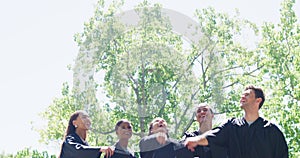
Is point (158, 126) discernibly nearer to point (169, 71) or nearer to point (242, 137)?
point (242, 137)

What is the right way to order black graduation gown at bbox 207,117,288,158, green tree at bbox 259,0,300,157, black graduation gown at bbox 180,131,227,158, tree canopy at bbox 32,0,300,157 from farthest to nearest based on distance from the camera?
green tree at bbox 259,0,300,157 → tree canopy at bbox 32,0,300,157 → black graduation gown at bbox 180,131,227,158 → black graduation gown at bbox 207,117,288,158

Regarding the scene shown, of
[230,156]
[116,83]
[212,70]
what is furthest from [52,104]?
[230,156]

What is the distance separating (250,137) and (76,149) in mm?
2582

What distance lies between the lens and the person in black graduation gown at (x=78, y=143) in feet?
26.3

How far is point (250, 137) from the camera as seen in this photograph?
266 inches

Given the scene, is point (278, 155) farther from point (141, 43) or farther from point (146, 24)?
point (146, 24)

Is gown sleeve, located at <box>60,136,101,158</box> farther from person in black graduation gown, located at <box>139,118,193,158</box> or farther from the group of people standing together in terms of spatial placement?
the group of people standing together

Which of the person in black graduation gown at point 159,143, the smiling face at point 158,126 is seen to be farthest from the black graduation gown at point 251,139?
the smiling face at point 158,126

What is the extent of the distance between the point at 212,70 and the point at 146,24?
4.04 metres

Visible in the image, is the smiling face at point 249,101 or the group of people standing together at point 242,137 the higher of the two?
the smiling face at point 249,101

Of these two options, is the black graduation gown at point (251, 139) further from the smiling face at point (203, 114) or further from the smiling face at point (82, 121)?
the smiling face at point (82, 121)

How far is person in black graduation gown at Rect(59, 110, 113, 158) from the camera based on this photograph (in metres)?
8.02

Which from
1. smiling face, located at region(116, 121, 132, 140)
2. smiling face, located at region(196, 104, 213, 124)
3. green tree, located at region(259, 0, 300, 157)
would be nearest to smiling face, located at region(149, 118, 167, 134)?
smiling face, located at region(116, 121, 132, 140)

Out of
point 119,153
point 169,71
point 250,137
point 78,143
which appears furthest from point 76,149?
point 169,71
